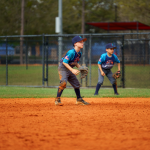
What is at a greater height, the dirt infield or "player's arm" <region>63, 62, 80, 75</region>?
"player's arm" <region>63, 62, 80, 75</region>

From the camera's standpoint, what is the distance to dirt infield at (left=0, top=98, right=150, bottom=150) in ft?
11.6

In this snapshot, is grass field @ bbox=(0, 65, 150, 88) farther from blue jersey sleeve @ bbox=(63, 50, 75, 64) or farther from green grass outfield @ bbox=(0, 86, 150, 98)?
blue jersey sleeve @ bbox=(63, 50, 75, 64)

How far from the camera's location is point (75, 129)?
14.3 feet

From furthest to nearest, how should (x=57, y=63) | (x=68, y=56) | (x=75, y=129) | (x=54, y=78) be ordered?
(x=57, y=63) < (x=54, y=78) < (x=68, y=56) < (x=75, y=129)

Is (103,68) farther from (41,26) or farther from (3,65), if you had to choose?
(41,26)

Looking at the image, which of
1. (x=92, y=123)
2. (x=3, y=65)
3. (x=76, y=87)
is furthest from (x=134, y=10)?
(x=92, y=123)

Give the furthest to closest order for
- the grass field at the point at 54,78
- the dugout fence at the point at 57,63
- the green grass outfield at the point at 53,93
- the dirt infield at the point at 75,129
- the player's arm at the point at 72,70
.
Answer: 1. the grass field at the point at 54,78
2. the dugout fence at the point at 57,63
3. the green grass outfield at the point at 53,93
4. the player's arm at the point at 72,70
5. the dirt infield at the point at 75,129

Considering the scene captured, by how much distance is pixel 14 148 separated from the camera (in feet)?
11.2

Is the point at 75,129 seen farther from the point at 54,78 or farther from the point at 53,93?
the point at 54,78

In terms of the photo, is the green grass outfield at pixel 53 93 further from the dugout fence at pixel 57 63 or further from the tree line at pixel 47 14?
the tree line at pixel 47 14

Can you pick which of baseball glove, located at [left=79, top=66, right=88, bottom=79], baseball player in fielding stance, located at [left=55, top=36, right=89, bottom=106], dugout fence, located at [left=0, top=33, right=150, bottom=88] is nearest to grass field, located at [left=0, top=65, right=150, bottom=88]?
dugout fence, located at [left=0, top=33, right=150, bottom=88]

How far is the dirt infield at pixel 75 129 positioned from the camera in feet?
11.6

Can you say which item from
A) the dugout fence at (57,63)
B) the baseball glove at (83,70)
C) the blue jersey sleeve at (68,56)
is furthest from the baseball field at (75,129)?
the dugout fence at (57,63)

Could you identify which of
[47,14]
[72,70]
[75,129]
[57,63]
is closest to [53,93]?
[72,70]
